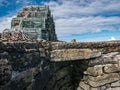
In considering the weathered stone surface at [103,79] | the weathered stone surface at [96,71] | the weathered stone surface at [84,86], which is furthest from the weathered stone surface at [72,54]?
the weathered stone surface at [84,86]

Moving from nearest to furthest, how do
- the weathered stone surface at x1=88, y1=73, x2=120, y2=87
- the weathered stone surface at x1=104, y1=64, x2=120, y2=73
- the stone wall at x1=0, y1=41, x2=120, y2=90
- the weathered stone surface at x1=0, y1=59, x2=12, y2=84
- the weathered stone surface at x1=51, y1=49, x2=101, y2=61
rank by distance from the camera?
the weathered stone surface at x1=0, y1=59, x2=12, y2=84, the stone wall at x1=0, y1=41, x2=120, y2=90, the weathered stone surface at x1=51, y1=49, x2=101, y2=61, the weathered stone surface at x1=88, y1=73, x2=120, y2=87, the weathered stone surface at x1=104, y1=64, x2=120, y2=73

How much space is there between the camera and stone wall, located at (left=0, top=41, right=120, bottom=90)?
13.0ft

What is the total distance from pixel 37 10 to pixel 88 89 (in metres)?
6.89

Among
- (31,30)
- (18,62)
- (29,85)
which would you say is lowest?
(29,85)

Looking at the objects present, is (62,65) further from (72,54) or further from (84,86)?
(84,86)

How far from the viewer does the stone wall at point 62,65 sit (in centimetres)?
396

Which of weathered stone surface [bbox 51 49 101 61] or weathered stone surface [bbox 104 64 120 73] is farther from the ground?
weathered stone surface [bbox 51 49 101 61]

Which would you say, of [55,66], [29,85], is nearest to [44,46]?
[55,66]

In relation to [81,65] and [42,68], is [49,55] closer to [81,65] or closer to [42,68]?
[42,68]

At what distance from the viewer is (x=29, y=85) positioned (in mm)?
4277

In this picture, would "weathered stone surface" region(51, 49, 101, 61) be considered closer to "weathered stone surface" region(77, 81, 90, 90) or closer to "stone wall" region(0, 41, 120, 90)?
"stone wall" region(0, 41, 120, 90)

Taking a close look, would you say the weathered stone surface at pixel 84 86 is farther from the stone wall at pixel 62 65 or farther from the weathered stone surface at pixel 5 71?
the weathered stone surface at pixel 5 71

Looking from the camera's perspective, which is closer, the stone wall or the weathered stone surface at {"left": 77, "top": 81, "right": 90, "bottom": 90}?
the stone wall

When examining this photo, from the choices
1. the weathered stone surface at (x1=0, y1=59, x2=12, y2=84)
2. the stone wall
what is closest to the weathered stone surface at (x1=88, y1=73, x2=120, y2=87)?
the stone wall
